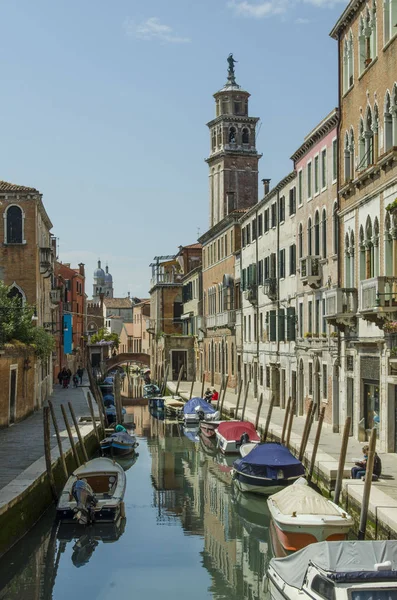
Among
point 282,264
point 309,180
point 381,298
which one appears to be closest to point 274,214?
point 282,264

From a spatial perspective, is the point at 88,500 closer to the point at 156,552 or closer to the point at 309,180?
the point at 156,552

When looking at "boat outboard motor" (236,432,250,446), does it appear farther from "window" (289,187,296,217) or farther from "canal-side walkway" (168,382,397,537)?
"window" (289,187,296,217)

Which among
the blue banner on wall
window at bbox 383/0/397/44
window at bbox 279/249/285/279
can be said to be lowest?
the blue banner on wall

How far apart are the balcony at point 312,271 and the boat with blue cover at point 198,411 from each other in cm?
855

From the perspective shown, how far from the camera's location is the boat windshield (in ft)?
32.2

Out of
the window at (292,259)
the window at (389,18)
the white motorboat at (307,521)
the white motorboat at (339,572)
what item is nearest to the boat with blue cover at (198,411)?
the window at (292,259)

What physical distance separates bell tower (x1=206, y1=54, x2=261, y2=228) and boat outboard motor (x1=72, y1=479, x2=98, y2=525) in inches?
1542

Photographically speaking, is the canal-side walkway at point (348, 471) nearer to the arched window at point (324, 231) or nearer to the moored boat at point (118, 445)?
the moored boat at point (118, 445)

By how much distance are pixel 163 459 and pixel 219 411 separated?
24.8ft

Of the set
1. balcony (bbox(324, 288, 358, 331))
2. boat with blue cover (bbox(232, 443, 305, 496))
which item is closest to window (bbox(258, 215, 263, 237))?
balcony (bbox(324, 288, 358, 331))

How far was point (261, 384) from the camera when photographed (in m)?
38.8

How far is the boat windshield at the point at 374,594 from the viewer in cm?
982

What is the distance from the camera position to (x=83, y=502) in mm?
17359

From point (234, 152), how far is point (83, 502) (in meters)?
41.3
